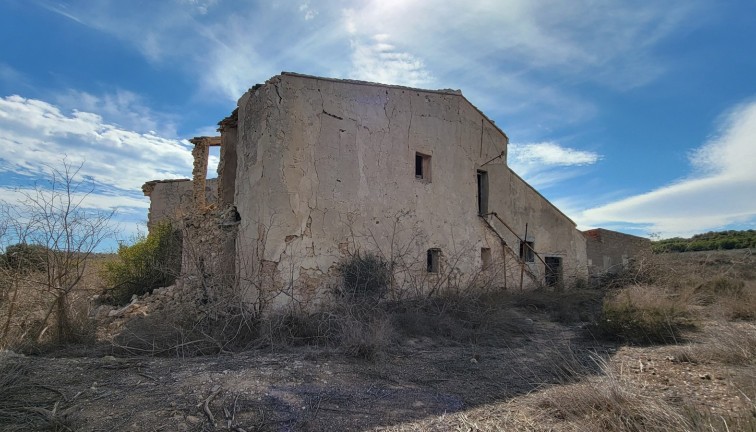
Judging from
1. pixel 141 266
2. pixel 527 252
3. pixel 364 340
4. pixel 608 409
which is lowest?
pixel 608 409

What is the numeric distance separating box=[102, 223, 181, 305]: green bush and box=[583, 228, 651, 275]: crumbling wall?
575 inches

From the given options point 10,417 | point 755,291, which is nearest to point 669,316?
point 755,291

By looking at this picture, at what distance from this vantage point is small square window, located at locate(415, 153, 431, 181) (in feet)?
37.7

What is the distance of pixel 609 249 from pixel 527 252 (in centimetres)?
521

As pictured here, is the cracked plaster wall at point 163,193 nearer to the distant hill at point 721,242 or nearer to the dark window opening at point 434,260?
the dark window opening at point 434,260

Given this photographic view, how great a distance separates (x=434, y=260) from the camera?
11.5 meters

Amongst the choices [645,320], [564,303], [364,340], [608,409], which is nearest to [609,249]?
[564,303]

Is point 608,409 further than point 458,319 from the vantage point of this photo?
No

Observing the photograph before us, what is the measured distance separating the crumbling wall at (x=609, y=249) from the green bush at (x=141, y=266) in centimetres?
1461

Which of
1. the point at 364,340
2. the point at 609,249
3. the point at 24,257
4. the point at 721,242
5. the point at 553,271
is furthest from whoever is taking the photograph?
the point at 721,242

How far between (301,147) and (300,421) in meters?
6.13

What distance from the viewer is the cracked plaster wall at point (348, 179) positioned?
9.00 metres

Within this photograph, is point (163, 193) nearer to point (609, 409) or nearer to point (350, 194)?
point (350, 194)

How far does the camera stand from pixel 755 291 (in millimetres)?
11727
